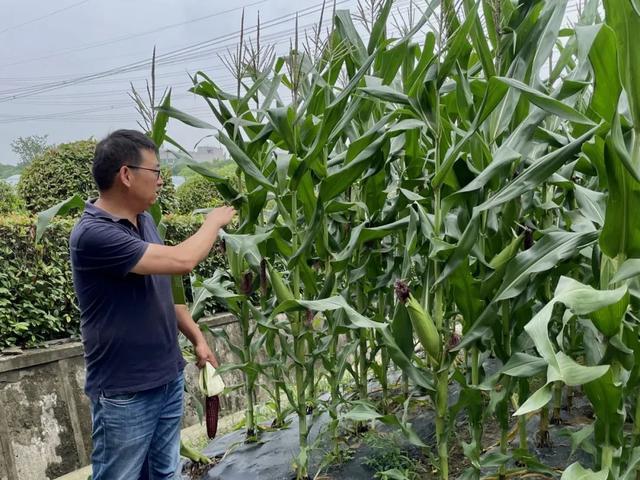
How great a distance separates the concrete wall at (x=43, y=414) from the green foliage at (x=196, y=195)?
117 inches

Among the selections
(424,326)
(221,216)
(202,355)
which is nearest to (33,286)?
(202,355)

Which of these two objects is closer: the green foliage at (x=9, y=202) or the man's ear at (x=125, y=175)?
the man's ear at (x=125, y=175)

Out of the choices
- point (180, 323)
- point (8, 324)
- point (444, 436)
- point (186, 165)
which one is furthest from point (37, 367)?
point (444, 436)

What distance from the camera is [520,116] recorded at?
186cm

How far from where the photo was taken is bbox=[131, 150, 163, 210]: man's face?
2104 millimetres

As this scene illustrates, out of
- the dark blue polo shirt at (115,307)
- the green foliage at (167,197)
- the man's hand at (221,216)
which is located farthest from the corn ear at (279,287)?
the green foliage at (167,197)

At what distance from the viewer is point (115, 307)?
211cm

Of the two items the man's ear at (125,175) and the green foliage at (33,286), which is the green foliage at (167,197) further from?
the man's ear at (125,175)

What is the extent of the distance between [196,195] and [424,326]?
524 centimetres

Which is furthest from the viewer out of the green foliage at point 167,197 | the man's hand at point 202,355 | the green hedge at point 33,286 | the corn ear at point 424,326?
the green foliage at point 167,197

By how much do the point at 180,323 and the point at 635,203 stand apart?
192 centimetres

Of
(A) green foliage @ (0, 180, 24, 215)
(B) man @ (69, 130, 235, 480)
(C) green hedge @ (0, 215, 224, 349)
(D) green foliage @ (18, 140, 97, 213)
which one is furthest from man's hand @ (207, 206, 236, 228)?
(A) green foliage @ (0, 180, 24, 215)

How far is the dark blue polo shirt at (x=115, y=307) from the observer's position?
2.02 meters

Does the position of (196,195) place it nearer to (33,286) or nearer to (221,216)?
(33,286)
